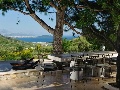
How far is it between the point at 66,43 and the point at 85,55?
670 cm

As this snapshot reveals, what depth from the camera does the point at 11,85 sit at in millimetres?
11852

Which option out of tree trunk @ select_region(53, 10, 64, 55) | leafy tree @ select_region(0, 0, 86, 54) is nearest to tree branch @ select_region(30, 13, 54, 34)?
leafy tree @ select_region(0, 0, 86, 54)

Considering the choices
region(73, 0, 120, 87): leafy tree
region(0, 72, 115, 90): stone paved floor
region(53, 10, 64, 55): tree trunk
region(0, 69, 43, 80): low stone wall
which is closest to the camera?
region(73, 0, 120, 87): leafy tree

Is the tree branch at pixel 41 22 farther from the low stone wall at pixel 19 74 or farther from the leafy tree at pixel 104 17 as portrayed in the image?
the low stone wall at pixel 19 74

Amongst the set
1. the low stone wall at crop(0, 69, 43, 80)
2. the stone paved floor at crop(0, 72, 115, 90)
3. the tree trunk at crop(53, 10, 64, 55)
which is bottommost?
the stone paved floor at crop(0, 72, 115, 90)

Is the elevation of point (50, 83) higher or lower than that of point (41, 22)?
lower

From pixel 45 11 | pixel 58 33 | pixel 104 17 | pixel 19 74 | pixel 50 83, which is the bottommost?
pixel 50 83

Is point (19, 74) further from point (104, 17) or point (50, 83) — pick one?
point (104, 17)

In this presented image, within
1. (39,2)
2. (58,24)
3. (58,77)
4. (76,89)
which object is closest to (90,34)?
(58,24)

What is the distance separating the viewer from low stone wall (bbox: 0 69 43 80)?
13.2 meters

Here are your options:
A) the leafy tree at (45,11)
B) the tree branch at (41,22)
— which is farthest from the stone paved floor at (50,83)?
the tree branch at (41,22)

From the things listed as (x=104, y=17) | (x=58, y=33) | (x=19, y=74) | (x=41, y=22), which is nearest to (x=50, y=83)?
(x=19, y=74)

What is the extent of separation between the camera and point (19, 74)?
44.4ft

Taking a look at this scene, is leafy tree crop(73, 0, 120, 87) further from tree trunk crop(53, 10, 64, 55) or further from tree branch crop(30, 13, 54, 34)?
tree branch crop(30, 13, 54, 34)
